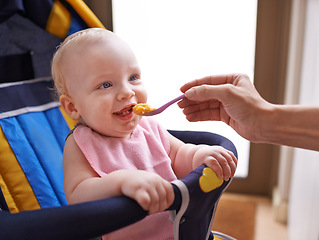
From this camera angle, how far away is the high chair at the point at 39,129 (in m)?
0.72

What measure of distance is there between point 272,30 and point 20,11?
134 cm

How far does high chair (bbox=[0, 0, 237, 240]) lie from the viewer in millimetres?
716

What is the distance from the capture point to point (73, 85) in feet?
2.80

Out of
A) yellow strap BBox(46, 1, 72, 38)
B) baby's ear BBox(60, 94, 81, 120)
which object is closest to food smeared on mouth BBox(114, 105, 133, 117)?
baby's ear BBox(60, 94, 81, 120)

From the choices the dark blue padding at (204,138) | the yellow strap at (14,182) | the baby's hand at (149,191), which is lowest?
the yellow strap at (14,182)

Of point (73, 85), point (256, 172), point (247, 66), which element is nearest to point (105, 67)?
point (73, 85)

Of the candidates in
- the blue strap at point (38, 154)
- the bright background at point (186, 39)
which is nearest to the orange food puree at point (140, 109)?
the blue strap at point (38, 154)

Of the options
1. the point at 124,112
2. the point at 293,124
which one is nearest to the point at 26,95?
the point at 124,112

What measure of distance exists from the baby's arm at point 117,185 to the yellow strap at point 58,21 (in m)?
0.56

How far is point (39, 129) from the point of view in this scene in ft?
3.82

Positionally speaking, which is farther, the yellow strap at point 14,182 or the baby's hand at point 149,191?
the yellow strap at point 14,182

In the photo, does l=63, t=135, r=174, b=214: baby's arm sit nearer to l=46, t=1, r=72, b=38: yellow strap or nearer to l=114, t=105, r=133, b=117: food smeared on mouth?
l=114, t=105, r=133, b=117: food smeared on mouth

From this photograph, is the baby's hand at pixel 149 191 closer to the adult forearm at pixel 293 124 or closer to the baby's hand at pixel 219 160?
the baby's hand at pixel 219 160

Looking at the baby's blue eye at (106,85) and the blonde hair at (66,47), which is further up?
the blonde hair at (66,47)
